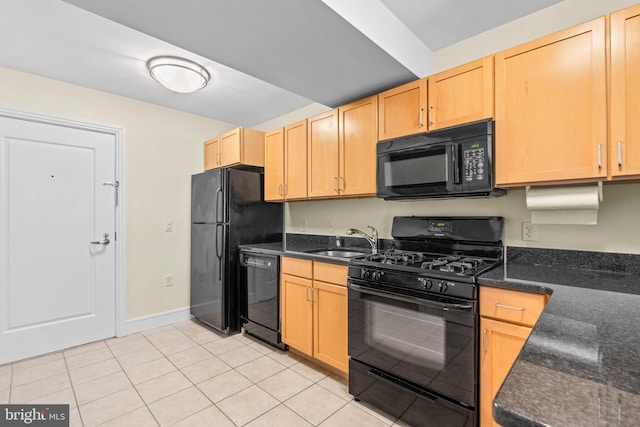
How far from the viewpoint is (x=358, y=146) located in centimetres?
240

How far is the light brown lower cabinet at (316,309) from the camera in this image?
2.20 m

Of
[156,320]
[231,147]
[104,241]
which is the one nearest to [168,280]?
[156,320]

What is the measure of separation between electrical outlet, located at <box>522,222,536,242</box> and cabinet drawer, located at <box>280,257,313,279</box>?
57.5 inches

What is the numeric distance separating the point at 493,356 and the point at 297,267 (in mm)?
1484

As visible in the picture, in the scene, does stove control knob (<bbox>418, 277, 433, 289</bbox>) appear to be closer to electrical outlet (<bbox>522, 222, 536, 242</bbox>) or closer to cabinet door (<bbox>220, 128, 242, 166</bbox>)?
electrical outlet (<bbox>522, 222, 536, 242</bbox>)

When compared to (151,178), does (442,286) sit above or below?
below

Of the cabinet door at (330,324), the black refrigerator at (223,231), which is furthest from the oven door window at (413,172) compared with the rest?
the black refrigerator at (223,231)

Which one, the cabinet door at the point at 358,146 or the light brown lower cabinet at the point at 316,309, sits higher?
the cabinet door at the point at 358,146

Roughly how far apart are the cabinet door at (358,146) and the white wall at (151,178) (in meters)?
2.07

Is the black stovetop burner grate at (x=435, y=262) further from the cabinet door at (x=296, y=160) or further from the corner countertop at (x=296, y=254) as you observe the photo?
the cabinet door at (x=296, y=160)

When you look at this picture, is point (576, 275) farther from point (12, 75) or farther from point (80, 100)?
point (12, 75)

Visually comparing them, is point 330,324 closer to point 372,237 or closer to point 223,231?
point 372,237

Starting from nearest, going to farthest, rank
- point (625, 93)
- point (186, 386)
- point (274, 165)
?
1. point (625, 93)
2. point (186, 386)
3. point (274, 165)

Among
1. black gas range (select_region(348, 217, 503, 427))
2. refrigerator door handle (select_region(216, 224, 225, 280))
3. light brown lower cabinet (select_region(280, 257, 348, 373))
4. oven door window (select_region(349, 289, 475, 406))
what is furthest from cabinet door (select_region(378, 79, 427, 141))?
refrigerator door handle (select_region(216, 224, 225, 280))
